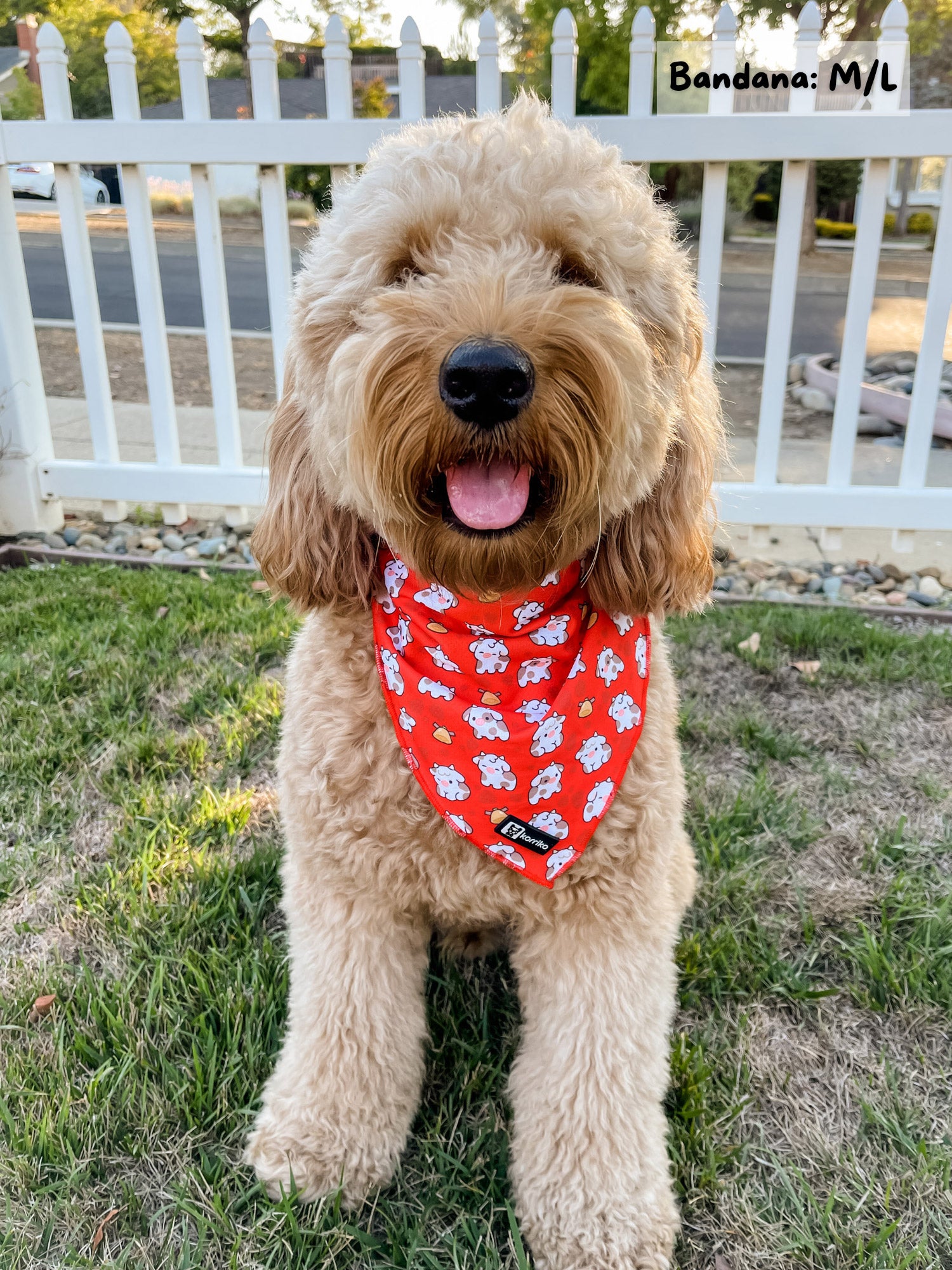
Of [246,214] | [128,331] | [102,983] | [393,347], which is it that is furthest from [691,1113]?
[246,214]

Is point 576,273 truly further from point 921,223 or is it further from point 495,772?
point 921,223

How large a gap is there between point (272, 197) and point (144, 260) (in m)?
0.67

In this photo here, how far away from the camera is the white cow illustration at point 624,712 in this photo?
5.82ft

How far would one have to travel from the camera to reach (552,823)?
5.55 ft

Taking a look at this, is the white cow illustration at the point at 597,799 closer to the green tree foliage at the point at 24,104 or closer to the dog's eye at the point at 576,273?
the dog's eye at the point at 576,273

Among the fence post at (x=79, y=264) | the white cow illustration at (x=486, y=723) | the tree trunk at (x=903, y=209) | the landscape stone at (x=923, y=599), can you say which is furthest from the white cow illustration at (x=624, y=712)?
the tree trunk at (x=903, y=209)

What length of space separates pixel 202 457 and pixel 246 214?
72.4 ft

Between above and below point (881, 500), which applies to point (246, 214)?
above

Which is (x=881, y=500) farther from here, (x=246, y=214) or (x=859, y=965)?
(x=246, y=214)

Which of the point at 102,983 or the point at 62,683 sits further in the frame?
the point at 62,683

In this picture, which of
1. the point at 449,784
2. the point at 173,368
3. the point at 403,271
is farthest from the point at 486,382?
the point at 173,368

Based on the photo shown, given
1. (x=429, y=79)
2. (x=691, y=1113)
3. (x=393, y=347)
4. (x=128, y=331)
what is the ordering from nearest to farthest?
(x=393, y=347) → (x=691, y=1113) → (x=128, y=331) → (x=429, y=79)

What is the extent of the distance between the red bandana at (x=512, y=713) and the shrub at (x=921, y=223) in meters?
37.2

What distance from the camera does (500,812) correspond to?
5.56 ft
